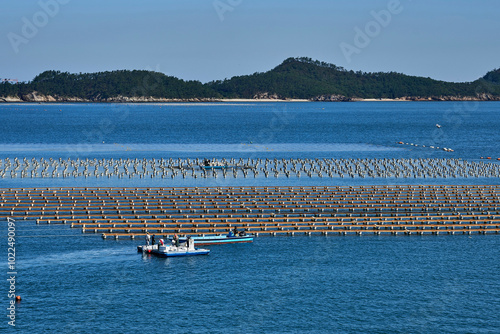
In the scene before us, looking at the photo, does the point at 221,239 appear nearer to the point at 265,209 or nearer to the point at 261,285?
the point at 261,285

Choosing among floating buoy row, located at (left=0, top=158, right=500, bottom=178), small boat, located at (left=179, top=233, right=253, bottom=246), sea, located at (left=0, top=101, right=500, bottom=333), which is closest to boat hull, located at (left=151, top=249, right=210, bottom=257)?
sea, located at (left=0, top=101, right=500, bottom=333)

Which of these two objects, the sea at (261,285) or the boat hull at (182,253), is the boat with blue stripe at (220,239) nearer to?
the sea at (261,285)

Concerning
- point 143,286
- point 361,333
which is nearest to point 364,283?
point 361,333

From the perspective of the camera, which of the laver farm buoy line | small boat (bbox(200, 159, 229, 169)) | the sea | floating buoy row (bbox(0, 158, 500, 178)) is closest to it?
the sea

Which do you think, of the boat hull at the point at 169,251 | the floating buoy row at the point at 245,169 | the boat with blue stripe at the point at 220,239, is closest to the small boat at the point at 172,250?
the boat hull at the point at 169,251

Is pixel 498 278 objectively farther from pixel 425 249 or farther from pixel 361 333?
pixel 361 333

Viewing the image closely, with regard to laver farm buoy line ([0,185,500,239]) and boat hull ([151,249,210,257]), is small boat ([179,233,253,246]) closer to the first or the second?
laver farm buoy line ([0,185,500,239])
